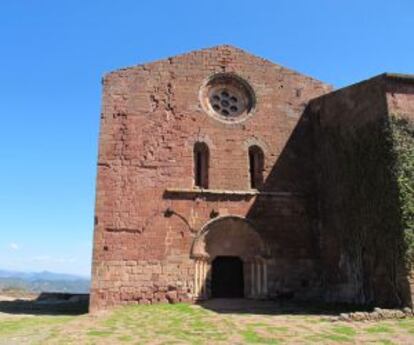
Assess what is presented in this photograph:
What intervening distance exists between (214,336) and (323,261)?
26.1 feet

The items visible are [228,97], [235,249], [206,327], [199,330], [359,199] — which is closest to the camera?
[199,330]

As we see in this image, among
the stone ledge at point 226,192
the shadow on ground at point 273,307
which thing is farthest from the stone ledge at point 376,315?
the stone ledge at point 226,192

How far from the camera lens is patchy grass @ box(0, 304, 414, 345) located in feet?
28.7

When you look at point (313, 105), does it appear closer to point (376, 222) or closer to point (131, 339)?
point (376, 222)

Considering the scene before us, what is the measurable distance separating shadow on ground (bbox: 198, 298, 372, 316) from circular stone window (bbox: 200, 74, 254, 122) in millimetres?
6129

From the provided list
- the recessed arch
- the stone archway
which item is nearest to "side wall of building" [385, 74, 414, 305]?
the stone archway

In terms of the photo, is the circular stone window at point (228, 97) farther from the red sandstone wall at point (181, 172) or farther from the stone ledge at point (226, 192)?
the stone ledge at point (226, 192)

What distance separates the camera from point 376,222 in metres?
13.4

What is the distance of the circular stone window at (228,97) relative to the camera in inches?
682

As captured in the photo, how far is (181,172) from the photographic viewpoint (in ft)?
52.9

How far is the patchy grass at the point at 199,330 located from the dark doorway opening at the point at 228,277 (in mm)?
3134

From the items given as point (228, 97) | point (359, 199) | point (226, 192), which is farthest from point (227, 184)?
point (359, 199)

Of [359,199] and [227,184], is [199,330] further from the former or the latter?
[227,184]

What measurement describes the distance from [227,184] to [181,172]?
1.55 m
